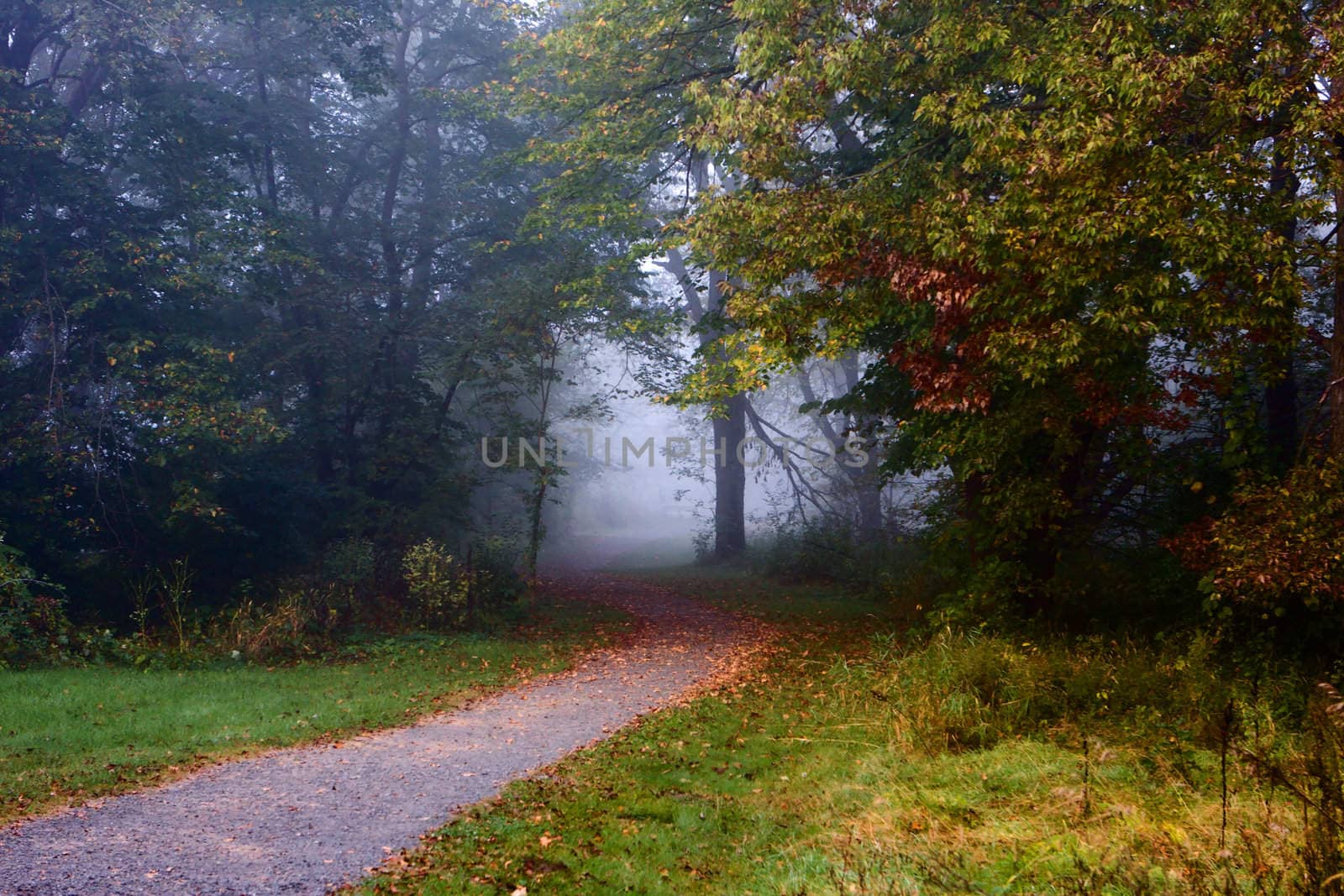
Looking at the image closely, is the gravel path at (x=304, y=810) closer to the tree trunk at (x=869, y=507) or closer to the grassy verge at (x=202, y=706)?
the grassy verge at (x=202, y=706)

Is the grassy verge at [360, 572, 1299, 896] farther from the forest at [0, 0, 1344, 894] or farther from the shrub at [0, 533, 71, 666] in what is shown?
the shrub at [0, 533, 71, 666]

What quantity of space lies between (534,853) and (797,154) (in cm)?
771

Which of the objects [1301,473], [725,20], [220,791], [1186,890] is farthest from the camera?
[725,20]

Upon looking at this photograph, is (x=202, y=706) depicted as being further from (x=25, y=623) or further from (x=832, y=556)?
(x=832, y=556)

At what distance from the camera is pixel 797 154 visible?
1039cm

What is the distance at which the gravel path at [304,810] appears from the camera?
5090mm

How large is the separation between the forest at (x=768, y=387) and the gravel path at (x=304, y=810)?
32 centimetres

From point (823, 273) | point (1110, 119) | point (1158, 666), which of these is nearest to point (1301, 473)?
point (1158, 666)

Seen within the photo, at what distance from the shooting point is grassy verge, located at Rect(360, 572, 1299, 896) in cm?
439

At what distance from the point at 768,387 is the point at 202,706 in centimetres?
745

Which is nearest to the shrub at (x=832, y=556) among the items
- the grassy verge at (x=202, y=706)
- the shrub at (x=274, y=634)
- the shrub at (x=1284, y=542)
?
the grassy verge at (x=202, y=706)

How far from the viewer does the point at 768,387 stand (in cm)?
1247

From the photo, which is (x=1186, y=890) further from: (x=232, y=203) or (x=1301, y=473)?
(x=232, y=203)

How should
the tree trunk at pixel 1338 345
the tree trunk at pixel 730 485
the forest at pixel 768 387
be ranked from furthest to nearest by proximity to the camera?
the tree trunk at pixel 730 485, the tree trunk at pixel 1338 345, the forest at pixel 768 387
